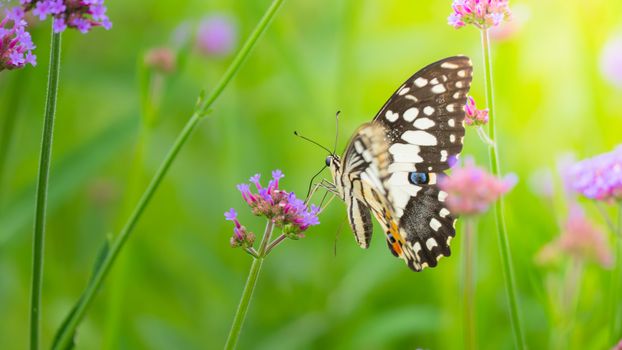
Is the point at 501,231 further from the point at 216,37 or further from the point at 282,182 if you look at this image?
the point at 216,37

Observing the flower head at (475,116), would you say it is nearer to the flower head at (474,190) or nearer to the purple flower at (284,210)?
the flower head at (474,190)

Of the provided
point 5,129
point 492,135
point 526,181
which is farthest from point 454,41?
point 492,135

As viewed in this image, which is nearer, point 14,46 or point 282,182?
point 14,46

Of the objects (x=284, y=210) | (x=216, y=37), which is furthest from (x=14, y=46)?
(x=216, y=37)

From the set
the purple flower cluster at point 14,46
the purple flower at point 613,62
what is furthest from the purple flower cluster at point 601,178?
the purple flower at point 613,62

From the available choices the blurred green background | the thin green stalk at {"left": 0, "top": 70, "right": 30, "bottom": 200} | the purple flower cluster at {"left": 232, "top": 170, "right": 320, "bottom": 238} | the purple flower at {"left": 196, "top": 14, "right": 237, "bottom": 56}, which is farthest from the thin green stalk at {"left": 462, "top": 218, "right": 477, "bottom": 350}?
the purple flower at {"left": 196, "top": 14, "right": 237, "bottom": 56}
